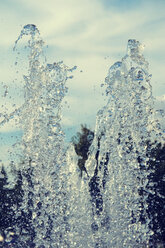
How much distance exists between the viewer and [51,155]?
10.6m

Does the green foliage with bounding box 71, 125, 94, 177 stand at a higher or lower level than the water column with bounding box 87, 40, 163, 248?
higher

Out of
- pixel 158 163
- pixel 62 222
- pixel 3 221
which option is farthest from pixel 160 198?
pixel 62 222

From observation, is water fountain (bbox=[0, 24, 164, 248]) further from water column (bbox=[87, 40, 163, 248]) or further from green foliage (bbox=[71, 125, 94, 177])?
green foliage (bbox=[71, 125, 94, 177])

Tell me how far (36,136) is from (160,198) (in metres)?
11.6

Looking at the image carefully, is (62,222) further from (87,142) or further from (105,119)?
(87,142)

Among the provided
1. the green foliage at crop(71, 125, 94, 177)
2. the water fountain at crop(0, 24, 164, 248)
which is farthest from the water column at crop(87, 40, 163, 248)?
the green foliage at crop(71, 125, 94, 177)

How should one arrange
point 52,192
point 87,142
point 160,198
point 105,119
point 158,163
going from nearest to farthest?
point 52,192
point 105,119
point 160,198
point 158,163
point 87,142

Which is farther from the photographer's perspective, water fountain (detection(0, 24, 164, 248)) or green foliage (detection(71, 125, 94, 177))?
green foliage (detection(71, 125, 94, 177))

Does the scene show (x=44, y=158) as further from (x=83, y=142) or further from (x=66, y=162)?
(x=83, y=142)

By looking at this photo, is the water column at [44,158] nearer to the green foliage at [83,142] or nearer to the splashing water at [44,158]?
the splashing water at [44,158]

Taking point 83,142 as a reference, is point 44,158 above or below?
below

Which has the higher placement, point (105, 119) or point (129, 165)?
point (105, 119)

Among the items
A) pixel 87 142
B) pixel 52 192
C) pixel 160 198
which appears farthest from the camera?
pixel 87 142

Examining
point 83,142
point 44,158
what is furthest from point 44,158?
point 83,142
